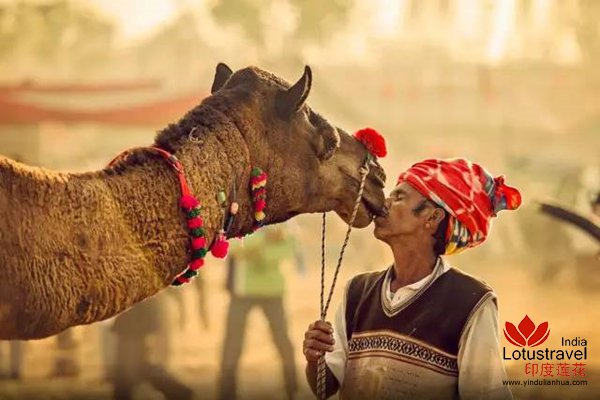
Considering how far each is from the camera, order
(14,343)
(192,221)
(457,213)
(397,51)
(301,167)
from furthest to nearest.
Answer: (397,51) → (14,343) → (457,213) → (301,167) → (192,221)

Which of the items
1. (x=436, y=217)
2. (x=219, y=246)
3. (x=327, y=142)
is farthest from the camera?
(x=436, y=217)

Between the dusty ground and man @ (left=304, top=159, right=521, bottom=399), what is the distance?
6.55 feet

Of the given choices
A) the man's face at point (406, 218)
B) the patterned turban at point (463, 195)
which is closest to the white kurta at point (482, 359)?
the patterned turban at point (463, 195)

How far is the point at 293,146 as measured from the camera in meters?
3.21

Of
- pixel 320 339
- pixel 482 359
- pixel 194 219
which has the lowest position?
pixel 482 359

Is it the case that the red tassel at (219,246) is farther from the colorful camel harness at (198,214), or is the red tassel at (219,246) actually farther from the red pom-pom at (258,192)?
the red pom-pom at (258,192)

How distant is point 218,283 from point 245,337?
33 centimetres

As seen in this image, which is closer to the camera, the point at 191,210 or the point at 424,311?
the point at 191,210

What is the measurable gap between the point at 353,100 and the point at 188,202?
10.3 ft

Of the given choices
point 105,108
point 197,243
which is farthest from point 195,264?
point 105,108

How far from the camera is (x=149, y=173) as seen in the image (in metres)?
2.91

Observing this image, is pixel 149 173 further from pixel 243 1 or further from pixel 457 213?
pixel 243 1

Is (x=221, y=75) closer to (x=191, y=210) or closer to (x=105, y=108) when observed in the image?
(x=191, y=210)

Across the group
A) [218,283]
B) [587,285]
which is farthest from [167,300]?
[587,285]
